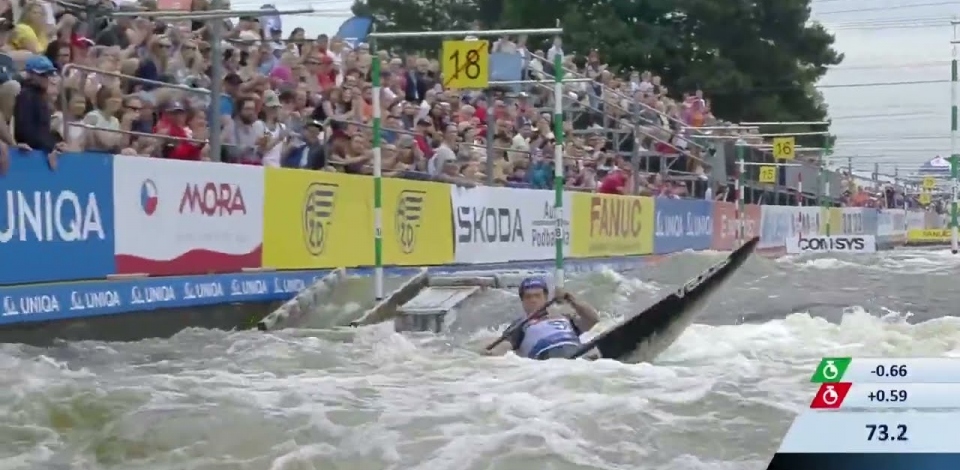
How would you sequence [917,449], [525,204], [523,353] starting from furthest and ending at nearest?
[525,204]
[523,353]
[917,449]

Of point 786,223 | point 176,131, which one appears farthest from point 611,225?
point 786,223

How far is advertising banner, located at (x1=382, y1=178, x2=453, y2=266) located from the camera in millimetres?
16688

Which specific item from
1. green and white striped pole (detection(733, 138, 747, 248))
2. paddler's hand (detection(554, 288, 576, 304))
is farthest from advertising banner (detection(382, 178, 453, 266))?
green and white striped pole (detection(733, 138, 747, 248))

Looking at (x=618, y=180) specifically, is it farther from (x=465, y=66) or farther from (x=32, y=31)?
(x=32, y=31)

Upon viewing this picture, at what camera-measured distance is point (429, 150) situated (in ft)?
61.6

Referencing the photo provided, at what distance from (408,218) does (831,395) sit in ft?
42.2

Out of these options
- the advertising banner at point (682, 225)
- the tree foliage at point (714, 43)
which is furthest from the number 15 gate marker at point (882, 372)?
the tree foliage at point (714, 43)

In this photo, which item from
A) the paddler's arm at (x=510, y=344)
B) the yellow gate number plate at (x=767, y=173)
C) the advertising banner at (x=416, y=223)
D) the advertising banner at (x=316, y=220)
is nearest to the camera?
the paddler's arm at (x=510, y=344)

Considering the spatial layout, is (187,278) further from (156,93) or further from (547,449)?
(547,449)

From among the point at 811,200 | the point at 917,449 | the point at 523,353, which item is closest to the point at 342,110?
the point at 523,353

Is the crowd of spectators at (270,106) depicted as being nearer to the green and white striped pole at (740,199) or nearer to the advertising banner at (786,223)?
the green and white striped pole at (740,199)

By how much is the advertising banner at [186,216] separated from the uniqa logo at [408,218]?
107 inches

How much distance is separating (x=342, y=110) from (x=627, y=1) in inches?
1526

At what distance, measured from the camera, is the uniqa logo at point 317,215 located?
15.2 meters
